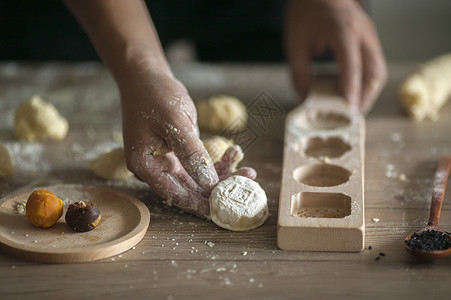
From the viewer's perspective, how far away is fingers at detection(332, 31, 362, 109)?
1.99m

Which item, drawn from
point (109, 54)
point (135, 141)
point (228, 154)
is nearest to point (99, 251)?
point (135, 141)

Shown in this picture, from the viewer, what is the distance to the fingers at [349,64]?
6.52ft

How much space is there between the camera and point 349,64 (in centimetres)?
200

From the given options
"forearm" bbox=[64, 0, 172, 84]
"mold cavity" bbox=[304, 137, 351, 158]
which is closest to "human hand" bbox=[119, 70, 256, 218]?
"forearm" bbox=[64, 0, 172, 84]

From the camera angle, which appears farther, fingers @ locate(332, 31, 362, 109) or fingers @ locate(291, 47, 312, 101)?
fingers @ locate(291, 47, 312, 101)

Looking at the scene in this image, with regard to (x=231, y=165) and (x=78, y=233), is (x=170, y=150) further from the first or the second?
(x=78, y=233)

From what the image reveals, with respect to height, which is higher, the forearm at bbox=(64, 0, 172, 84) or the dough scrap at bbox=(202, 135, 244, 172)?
the forearm at bbox=(64, 0, 172, 84)

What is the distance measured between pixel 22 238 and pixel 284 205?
1.96 ft

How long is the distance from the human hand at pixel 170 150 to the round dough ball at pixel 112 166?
186 millimetres

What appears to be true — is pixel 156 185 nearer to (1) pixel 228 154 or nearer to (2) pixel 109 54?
(1) pixel 228 154

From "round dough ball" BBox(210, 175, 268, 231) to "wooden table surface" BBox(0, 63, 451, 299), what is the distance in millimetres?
26

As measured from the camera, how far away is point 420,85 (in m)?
2.01

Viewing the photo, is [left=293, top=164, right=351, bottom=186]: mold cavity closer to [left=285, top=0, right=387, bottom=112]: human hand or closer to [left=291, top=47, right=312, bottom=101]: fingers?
[left=285, top=0, right=387, bottom=112]: human hand

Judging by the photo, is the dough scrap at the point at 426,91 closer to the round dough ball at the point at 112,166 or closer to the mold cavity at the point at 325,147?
the mold cavity at the point at 325,147
